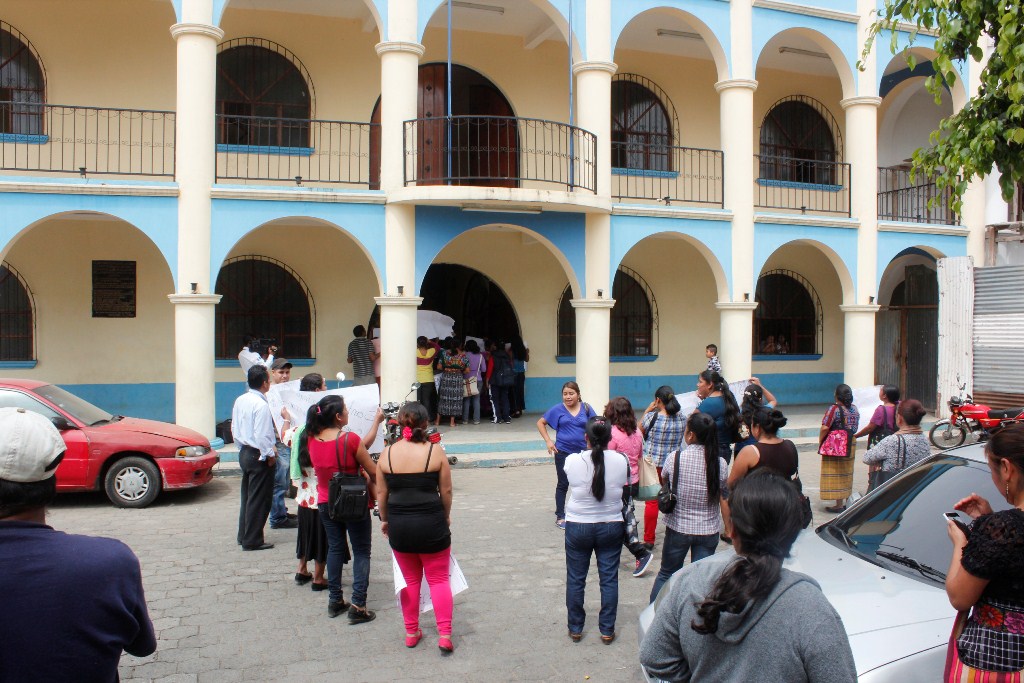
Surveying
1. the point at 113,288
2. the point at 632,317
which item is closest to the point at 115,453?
the point at 113,288

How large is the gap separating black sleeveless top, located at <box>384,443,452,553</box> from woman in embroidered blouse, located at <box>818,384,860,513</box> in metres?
4.78

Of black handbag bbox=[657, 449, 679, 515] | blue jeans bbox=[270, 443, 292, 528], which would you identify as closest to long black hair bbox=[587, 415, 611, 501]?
black handbag bbox=[657, 449, 679, 515]

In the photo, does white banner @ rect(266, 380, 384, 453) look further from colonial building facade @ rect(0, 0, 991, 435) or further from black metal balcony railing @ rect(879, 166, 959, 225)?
black metal balcony railing @ rect(879, 166, 959, 225)

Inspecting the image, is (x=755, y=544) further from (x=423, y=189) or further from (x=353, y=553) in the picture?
(x=423, y=189)

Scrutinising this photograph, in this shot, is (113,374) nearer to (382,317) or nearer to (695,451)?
(382,317)

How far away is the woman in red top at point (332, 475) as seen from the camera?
5.77 m

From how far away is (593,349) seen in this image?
14.0 m

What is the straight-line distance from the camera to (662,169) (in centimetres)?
1694

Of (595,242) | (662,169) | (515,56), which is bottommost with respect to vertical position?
(595,242)

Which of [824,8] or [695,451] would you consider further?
[824,8]

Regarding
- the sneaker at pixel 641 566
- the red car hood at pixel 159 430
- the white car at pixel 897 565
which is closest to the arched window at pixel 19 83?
the red car hood at pixel 159 430

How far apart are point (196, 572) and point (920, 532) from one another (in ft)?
17.9

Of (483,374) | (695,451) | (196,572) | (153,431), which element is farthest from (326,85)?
(695,451)

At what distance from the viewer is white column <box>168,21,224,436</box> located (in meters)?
12.0
